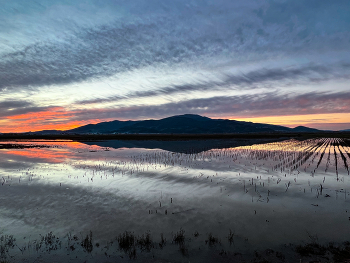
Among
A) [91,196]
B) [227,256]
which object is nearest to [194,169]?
[91,196]

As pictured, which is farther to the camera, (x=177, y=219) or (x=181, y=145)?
(x=181, y=145)

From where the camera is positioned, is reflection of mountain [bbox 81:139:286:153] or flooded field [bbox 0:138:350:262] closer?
flooded field [bbox 0:138:350:262]

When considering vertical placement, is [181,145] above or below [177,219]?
above

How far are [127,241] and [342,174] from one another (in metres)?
19.9

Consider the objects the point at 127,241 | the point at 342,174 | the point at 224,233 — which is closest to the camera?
the point at 127,241

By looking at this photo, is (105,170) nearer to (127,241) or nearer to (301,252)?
(127,241)

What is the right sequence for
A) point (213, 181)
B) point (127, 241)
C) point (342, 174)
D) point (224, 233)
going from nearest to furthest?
1. point (127, 241)
2. point (224, 233)
3. point (213, 181)
4. point (342, 174)

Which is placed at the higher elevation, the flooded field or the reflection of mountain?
the reflection of mountain

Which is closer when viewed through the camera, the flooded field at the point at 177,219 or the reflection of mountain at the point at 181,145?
the flooded field at the point at 177,219

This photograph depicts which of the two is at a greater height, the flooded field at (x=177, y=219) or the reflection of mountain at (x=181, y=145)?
the reflection of mountain at (x=181, y=145)

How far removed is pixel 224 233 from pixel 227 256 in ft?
4.84

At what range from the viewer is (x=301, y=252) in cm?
698

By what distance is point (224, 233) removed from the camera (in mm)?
8359

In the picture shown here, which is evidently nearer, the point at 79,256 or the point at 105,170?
the point at 79,256
